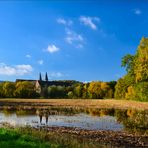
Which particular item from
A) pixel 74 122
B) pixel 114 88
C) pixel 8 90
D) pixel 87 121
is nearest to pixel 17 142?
pixel 74 122

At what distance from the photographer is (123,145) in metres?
25.8

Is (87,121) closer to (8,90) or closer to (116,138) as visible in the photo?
(116,138)

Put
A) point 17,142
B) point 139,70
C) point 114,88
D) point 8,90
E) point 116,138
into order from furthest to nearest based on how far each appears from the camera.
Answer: point 114,88
point 8,90
point 139,70
point 116,138
point 17,142

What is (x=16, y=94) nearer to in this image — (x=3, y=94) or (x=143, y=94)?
(x=3, y=94)

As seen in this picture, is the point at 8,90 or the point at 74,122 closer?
the point at 74,122

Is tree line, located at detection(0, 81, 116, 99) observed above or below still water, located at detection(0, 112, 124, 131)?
above

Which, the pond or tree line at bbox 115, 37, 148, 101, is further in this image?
tree line at bbox 115, 37, 148, 101

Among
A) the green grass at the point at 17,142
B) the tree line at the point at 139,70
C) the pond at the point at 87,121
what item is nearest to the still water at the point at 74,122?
the pond at the point at 87,121

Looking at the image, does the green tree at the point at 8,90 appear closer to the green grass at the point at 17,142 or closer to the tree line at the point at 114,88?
the tree line at the point at 114,88

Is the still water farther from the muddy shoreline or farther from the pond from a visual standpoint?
the muddy shoreline

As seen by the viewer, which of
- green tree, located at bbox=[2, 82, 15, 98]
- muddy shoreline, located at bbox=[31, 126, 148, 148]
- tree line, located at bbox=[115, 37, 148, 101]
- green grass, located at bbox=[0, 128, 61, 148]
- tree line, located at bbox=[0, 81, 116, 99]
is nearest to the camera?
green grass, located at bbox=[0, 128, 61, 148]

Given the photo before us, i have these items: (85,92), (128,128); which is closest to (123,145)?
(128,128)

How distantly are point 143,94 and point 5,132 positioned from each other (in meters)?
61.5

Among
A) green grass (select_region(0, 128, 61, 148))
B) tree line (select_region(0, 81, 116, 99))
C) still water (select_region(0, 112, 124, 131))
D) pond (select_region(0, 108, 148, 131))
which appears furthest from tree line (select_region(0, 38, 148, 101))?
green grass (select_region(0, 128, 61, 148))
